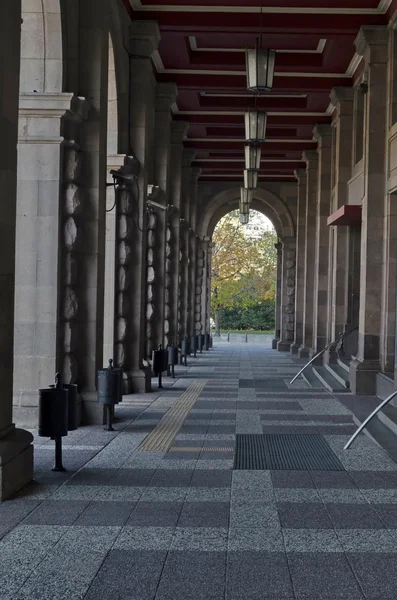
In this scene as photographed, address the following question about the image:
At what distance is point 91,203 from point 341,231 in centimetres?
1069

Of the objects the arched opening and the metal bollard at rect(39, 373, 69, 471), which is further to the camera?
the arched opening

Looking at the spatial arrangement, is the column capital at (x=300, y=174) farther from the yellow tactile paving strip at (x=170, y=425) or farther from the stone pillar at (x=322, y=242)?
the yellow tactile paving strip at (x=170, y=425)

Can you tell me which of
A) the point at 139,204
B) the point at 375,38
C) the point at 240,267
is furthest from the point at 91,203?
the point at 240,267

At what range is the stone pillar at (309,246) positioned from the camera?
28.0 meters

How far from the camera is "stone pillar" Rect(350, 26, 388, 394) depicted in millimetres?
15672

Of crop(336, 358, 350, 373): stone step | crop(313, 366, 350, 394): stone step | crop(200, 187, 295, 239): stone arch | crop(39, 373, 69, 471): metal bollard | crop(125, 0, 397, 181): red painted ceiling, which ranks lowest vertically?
crop(313, 366, 350, 394): stone step

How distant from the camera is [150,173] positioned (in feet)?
60.4

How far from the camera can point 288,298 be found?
34.7 m

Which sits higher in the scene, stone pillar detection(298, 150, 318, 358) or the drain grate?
stone pillar detection(298, 150, 318, 358)

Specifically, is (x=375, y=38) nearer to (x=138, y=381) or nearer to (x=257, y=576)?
(x=138, y=381)

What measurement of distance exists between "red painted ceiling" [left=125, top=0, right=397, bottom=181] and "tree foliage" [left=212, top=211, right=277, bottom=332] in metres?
Result: 24.5

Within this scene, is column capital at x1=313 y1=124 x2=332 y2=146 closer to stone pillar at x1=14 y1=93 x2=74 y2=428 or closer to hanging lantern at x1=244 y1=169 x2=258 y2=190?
hanging lantern at x1=244 y1=169 x2=258 y2=190

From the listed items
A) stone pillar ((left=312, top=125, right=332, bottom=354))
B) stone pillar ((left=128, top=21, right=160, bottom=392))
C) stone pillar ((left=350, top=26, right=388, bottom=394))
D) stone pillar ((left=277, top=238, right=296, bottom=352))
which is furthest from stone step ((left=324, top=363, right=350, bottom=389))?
stone pillar ((left=277, top=238, right=296, bottom=352))

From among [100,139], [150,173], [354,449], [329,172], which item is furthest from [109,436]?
[329,172]
